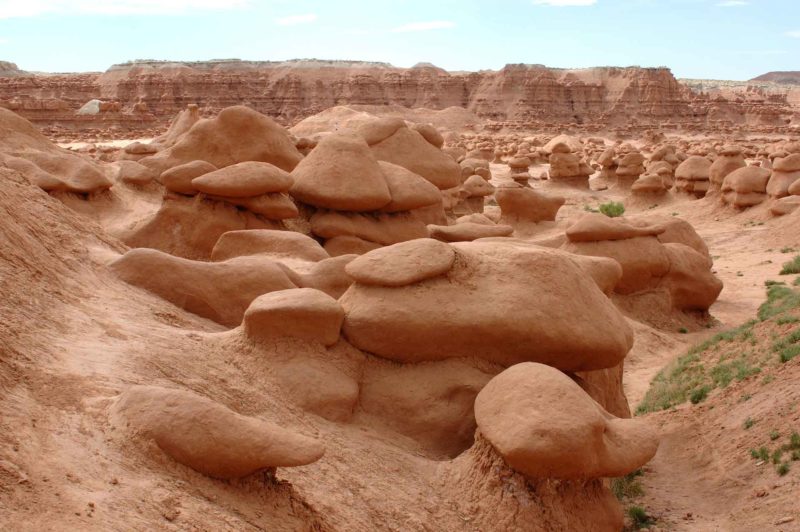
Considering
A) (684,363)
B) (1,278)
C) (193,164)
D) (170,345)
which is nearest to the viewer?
(1,278)

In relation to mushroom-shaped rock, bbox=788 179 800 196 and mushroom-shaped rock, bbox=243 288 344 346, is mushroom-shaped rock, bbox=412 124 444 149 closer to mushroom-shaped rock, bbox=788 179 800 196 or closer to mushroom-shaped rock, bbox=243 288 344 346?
mushroom-shaped rock, bbox=243 288 344 346

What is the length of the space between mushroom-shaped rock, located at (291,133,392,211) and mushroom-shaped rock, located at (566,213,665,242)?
2.89 meters

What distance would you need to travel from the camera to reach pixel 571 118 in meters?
69.4

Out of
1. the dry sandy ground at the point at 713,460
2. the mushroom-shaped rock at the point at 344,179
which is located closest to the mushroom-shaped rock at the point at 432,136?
the mushroom-shaped rock at the point at 344,179

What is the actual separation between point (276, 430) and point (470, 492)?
165 centimetres

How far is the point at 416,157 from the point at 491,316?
22.7 ft

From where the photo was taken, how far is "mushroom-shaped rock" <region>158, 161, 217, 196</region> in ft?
34.1

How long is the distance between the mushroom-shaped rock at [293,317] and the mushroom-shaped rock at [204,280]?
1.19m

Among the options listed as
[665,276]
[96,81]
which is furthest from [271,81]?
[665,276]

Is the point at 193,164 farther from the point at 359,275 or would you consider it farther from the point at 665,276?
the point at 665,276

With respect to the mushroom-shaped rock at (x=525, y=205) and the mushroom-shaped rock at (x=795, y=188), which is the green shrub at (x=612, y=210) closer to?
the mushroom-shaped rock at (x=525, y=205)

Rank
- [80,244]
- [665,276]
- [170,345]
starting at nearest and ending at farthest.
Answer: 1. [170,345]
2. [80,244]
3. [665,276]

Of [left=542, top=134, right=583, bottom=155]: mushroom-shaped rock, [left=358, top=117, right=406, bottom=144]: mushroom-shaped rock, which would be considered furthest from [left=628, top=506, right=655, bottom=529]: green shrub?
[left=542, top=134, right=583, bottom=155]: mushroom-shaped rock

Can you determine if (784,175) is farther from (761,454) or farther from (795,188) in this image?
(761,454)
